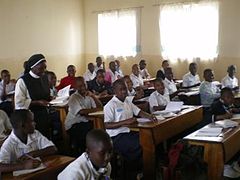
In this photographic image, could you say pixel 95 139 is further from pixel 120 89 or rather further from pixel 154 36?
pixel 154 36

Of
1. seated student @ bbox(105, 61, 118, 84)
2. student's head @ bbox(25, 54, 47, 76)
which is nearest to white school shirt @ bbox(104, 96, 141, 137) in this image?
student's head @ bbox(25, 54, 47, 76)

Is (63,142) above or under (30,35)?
under

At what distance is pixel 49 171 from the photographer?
2.47m

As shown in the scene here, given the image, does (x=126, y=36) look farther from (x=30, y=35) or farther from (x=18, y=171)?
(x=18, y=171)

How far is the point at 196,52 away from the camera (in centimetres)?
923

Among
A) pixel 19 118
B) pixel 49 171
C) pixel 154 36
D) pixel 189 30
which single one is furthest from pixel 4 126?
pixel 154 36

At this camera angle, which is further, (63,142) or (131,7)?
(131,7)

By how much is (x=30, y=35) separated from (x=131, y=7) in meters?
3.02

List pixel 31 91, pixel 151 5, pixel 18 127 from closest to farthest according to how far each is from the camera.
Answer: pixel 18 127 → pixel 31 91 → pixel 151 5

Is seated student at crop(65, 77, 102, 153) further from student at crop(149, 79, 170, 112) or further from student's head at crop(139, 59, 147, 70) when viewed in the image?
student's head at crop(139, 59, 147, 70)

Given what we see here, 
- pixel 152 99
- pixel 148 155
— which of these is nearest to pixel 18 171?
pixel 148 155

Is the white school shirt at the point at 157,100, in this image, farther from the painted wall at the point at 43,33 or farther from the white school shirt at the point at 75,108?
the painted wall at the point at 43,33

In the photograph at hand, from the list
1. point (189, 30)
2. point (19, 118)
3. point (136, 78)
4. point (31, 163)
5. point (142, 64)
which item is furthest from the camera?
point (142, 64)

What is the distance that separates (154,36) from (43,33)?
3130 millimetres
